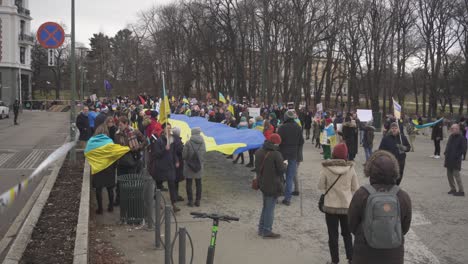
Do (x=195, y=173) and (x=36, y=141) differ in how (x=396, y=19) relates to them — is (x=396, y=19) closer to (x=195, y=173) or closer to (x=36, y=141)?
(x=36, y=141)

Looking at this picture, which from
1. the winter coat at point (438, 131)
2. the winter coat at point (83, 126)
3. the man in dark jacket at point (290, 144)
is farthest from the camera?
the winter coat at point (438, 131)

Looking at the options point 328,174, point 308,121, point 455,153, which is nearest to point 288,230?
point 328,174

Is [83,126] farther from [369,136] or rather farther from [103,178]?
[369,136]

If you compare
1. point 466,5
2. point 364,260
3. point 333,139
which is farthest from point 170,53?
point 364,260

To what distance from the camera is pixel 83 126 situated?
17234 millimetres

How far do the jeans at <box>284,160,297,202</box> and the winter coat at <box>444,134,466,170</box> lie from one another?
3.85 metres

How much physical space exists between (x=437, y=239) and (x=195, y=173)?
4818 millimetres

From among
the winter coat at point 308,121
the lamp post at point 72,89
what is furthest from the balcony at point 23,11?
the lamp post at point 72,89

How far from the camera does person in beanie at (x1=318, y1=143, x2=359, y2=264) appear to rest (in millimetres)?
6504

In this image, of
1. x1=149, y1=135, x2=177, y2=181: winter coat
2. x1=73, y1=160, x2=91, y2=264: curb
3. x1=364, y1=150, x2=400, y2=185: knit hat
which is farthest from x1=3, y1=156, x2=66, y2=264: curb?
x1=364, y1=150, x2=400, y2=185: knit hat

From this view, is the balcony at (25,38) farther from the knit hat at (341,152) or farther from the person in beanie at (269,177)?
the knit hat at (341,152)

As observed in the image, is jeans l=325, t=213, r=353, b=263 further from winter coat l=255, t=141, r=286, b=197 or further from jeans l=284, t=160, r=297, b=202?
jeans l=284, t=160, r=297, b=202

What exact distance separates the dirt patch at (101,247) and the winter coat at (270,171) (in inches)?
96.9

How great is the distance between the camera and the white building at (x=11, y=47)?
209 ft
